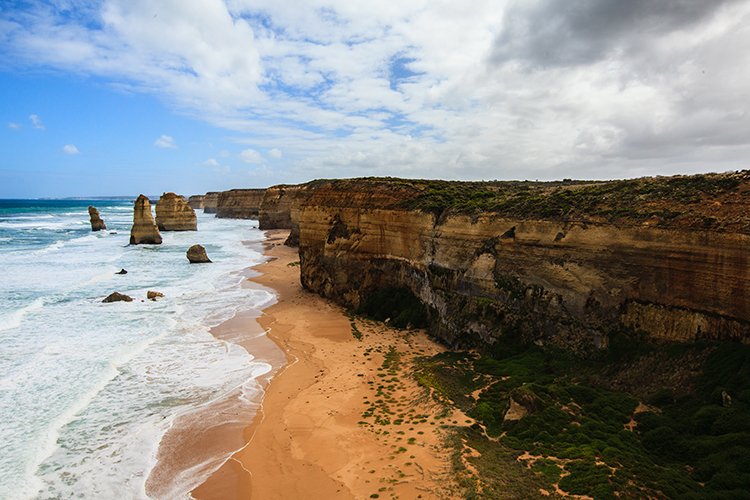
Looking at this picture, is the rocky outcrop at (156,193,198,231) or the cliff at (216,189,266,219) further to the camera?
the cliff at (216,189,266,219)

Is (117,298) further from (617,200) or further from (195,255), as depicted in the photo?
(617,200)

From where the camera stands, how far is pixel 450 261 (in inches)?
775

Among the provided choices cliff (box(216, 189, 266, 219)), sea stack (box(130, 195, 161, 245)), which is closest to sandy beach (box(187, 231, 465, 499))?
sea stack (box(130, 195, 161, 245))

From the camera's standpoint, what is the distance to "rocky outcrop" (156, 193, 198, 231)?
69.8 m

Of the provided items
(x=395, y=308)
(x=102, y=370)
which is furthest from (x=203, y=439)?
(x=395, y=308)

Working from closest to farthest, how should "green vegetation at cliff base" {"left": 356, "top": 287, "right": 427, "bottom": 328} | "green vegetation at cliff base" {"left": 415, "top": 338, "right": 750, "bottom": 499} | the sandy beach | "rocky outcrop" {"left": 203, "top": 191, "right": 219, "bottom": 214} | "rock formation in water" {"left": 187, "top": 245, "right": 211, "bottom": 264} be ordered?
1. "green vegetation at cliff base" {"left": 415, "top": 338, "right": 750, "bottom": 499}
2. the sandy beach
3. "green vegetation at cliff base" {"left": 356, "top": 287, "right": 427, "bottom": 328}
4. "rock formation in water" {"left": 187, "top": 245, "right": 211, "bottom": 264}
5. "rocky outcrop" {"left": 203, "top": 191, "right": 219, "bottom": 214}

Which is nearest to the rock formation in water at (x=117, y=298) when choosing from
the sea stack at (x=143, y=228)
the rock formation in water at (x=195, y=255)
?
the rock formation in water at (x=195, y=255)

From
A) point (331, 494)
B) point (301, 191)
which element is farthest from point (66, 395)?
point (301, 191)

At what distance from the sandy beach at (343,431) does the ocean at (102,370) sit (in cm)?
184

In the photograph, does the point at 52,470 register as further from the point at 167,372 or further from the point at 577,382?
the point at 577,382

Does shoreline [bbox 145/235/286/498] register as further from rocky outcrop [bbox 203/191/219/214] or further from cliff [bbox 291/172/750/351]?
rocky outcrop [bbox 203/191/219/214]

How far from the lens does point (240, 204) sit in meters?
115

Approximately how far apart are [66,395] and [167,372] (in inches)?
126

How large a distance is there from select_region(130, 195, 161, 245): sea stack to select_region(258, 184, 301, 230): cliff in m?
24.9
